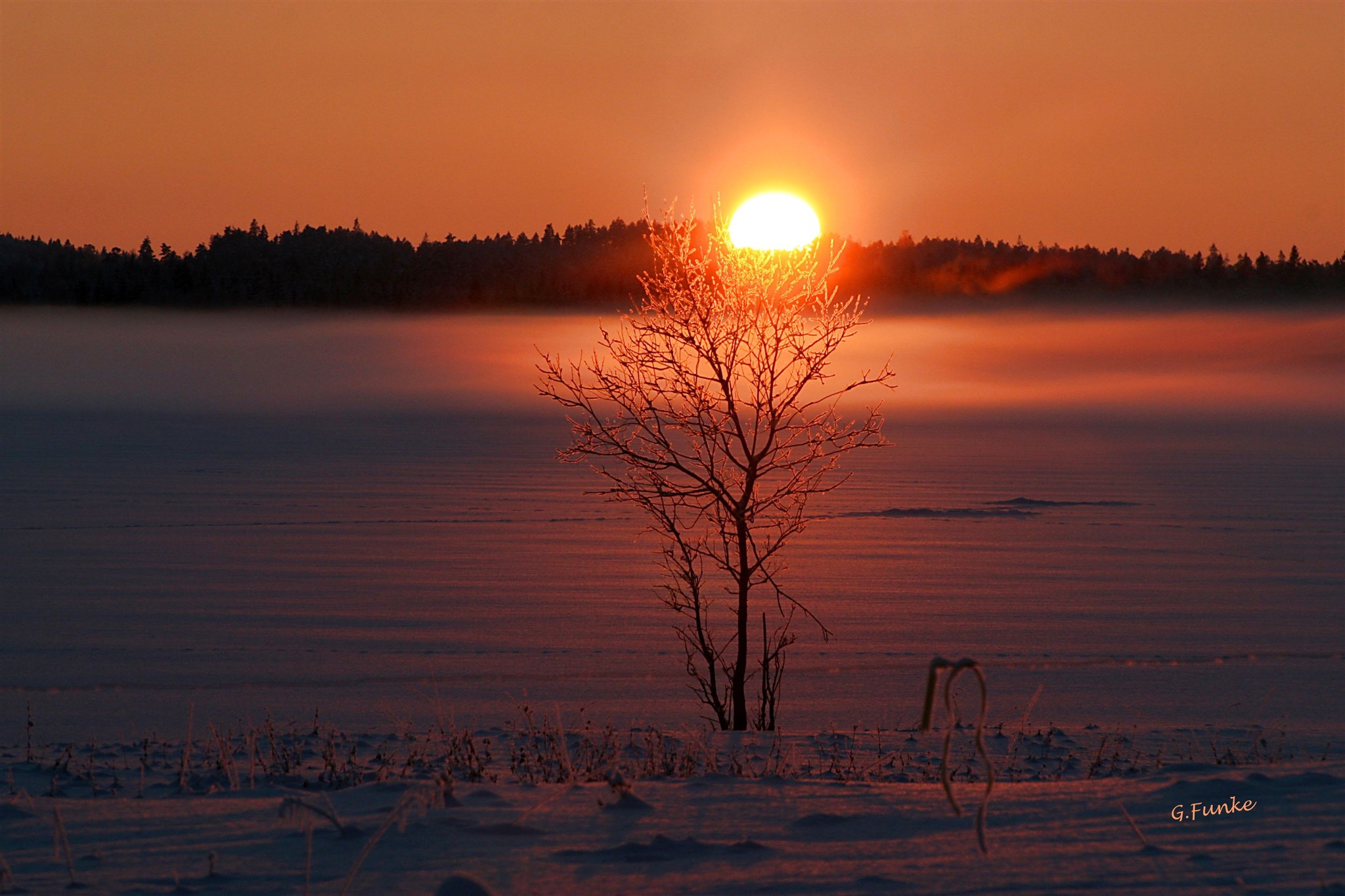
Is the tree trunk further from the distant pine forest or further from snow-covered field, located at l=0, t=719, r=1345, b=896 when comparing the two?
the distant pine forest

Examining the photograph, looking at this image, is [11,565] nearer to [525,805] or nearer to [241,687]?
[241,687]

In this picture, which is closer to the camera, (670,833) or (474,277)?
(670,833)

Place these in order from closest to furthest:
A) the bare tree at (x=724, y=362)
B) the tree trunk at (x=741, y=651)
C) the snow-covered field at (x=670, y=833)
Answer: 1. the snow-covered field at (x=670, y=833)
2. the tree trunk at (x=741, y=651)
3. the bare tree at (x=724, y=362)

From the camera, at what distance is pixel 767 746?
8.30m

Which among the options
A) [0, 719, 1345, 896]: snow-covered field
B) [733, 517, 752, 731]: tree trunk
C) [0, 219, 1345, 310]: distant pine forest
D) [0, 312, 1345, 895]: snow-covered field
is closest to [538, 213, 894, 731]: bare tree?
[733, 517, 752, 731]: tree trunk

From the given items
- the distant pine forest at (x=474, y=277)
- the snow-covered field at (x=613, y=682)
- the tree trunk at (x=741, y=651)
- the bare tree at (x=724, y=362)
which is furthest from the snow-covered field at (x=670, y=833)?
the distant pine forest at (x=474, y=277)

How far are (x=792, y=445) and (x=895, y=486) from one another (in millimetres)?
23946

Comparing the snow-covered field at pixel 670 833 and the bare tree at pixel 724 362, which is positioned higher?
the bare tree at pixel 724 362

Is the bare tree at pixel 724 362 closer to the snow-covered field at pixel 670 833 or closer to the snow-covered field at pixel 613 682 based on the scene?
the snow-covered field at pixel 613 682

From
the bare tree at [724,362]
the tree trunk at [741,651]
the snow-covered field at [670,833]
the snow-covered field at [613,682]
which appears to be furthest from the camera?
the bare tree at [724,362]

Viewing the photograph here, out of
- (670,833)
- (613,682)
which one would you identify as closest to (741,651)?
(613,682)

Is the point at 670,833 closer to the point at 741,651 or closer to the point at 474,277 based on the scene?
the point at 741,651

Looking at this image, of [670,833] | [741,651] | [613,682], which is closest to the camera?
[670,833]

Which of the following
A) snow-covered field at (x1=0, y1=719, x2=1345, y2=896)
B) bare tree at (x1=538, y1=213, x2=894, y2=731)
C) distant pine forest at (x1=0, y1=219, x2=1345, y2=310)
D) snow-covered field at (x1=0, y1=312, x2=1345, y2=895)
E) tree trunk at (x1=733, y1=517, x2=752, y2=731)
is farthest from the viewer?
distant pine forest at (x1=0, y1=219, x2=1345, y2=310)
